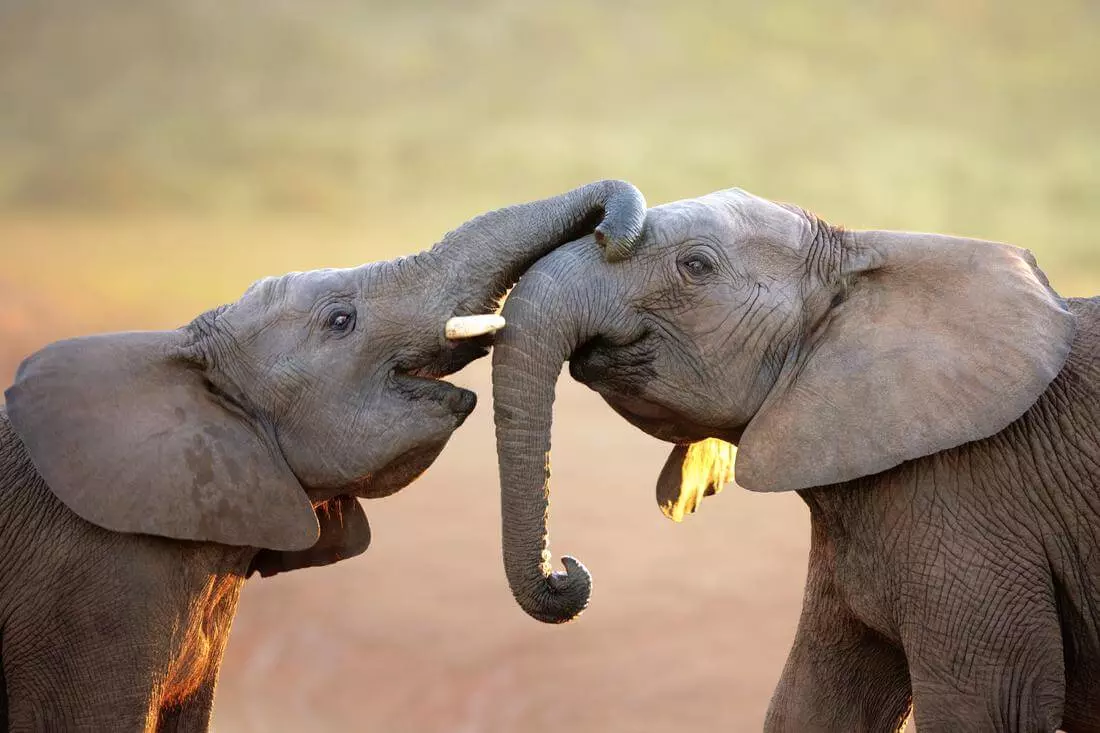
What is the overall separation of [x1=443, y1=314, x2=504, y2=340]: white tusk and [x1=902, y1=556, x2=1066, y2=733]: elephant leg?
5.65 ft

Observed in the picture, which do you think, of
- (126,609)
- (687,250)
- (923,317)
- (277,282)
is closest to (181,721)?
(126,609)

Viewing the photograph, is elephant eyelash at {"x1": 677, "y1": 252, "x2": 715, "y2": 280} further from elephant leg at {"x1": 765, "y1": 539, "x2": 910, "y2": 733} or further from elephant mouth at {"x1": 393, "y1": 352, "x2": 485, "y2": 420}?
elephant leg at {"x1": 765, "y1": 539, "x2": 910, "y2": 733}

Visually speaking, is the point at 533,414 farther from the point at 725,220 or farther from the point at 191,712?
the point at 191,712

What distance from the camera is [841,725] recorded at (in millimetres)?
5527

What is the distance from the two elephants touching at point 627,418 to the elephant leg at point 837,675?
0.02m

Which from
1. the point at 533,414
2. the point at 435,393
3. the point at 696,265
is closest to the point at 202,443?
the point at 435,393

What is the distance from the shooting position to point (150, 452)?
5.21m

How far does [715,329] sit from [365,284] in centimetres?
130

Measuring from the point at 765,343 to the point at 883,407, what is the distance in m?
0.46

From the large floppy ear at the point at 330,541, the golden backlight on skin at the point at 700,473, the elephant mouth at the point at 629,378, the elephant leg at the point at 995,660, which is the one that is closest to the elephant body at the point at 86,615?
the large floppy ear at the point at 330,541

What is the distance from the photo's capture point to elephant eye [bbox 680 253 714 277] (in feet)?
16.4

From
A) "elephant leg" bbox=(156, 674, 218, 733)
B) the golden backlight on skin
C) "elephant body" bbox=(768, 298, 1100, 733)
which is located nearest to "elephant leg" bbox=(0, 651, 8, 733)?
"elephant leg" bbox=(156, 674, 218, 733)

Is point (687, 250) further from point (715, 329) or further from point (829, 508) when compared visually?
point (829, 508)

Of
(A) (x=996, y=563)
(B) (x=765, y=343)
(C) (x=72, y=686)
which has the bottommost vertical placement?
(C) (x=72, y=686)
